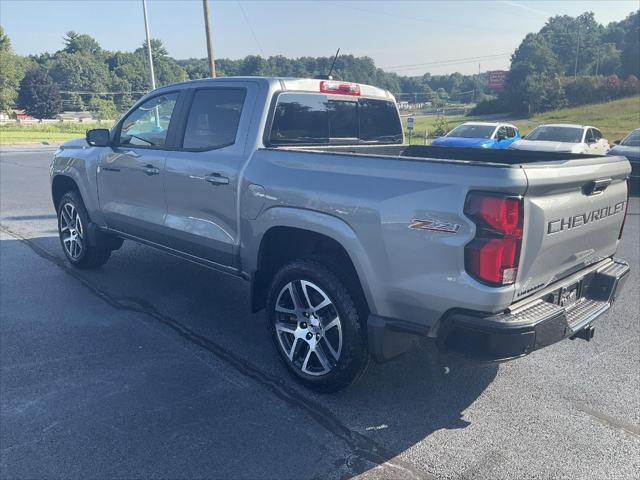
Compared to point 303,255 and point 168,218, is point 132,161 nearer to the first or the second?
point 168,218

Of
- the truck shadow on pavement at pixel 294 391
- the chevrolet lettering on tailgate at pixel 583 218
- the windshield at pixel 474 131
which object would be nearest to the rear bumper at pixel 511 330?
the chevrolet lettering on tailgate at pixel 583 218

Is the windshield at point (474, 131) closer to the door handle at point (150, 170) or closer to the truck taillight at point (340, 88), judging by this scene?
the truck taillight at point (340, 88)

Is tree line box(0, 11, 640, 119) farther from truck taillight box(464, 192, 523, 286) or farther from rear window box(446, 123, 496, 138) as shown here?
truck taillight box(464, 192, 523, 286)

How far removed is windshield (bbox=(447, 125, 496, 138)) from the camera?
19.2 metres

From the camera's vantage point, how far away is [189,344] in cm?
422

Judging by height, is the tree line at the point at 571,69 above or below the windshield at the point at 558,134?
above

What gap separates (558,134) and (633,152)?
5201mm

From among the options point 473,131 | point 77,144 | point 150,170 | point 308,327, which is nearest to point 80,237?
point 77,144

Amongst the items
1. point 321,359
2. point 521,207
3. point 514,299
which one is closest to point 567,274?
point 514,299

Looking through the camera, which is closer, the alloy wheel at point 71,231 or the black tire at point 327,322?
the black tire at point 327,322

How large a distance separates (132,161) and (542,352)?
12.7 ft

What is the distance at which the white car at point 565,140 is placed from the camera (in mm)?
15801

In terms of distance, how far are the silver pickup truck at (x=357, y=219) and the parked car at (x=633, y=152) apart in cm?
889

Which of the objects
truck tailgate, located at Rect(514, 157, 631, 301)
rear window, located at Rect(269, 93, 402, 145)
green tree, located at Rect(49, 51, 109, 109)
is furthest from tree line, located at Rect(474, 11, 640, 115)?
truck tailgate, located at Rect(514, 157, 631, 301)
